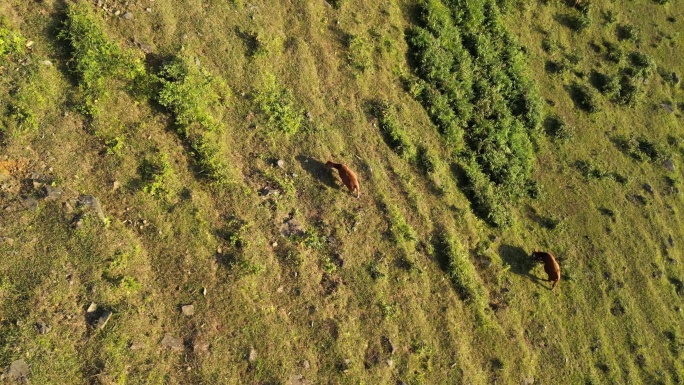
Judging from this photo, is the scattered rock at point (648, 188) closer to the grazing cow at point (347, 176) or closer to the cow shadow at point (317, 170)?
the grazing cow at point (347, 176)

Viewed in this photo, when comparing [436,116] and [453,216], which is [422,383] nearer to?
[453,216]

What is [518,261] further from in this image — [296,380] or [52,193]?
[52,193]

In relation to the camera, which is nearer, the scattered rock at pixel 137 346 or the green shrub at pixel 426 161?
the scattered rock at pixel 137 346

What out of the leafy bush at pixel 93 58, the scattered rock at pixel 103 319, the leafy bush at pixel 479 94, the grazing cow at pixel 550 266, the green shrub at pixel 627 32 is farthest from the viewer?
the green shrub at pixel 627 32

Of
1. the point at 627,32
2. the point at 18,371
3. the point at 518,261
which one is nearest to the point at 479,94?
the point at 518,261

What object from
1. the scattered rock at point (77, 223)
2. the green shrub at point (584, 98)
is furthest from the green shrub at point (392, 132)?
the scattered rock at point (77, 223)

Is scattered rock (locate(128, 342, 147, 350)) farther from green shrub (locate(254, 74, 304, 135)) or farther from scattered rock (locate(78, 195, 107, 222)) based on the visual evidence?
green shrub (locate(254, 74, 304, 135))

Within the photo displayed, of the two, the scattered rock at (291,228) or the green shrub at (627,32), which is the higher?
the green shrub at (627,32)

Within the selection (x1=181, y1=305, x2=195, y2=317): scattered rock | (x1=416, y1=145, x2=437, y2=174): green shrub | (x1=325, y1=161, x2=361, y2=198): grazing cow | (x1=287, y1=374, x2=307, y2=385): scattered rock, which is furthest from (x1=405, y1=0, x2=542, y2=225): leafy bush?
(x1=181, y1=305, x2=195, y2=317): scattered rock
